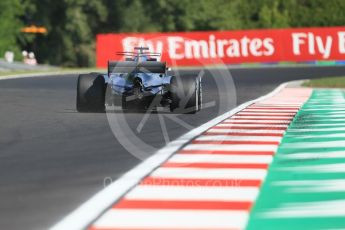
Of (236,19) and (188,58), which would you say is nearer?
(188,58)

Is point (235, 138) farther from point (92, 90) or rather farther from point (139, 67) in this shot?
point (92, 90)

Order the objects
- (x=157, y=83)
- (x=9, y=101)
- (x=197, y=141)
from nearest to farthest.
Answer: (x=197, y=141), (x=157, y=83), (x=9, y=101)

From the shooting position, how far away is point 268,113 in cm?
1672

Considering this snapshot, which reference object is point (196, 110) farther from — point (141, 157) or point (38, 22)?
point (38, 22)

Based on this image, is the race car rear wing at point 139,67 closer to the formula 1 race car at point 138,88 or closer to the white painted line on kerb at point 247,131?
the formula 1 race car at point 138,88

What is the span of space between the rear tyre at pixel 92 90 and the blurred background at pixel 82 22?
4656cm

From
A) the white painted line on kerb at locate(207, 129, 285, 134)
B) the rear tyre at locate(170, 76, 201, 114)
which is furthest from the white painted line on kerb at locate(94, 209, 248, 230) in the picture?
the rear tyre at locate(170, 76, 201, 114)

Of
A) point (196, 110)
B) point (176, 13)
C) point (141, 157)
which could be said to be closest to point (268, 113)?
point (196, 110)

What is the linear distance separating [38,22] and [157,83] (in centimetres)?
5251

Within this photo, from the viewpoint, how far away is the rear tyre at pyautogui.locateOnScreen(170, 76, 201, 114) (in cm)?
1552

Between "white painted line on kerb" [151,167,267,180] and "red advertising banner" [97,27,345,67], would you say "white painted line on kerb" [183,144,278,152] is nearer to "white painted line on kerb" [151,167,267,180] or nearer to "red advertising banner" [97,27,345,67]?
"white painted line on kerb" [151,167,267,180]

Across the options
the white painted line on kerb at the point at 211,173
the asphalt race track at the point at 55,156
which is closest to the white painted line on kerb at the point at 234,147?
the asphalt race track at the point at 55,156

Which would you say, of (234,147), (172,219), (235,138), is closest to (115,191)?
(172,219)

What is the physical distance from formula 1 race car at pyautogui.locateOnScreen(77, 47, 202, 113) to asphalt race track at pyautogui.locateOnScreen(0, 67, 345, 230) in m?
0.31
